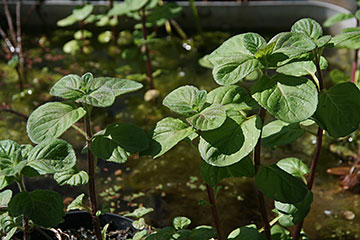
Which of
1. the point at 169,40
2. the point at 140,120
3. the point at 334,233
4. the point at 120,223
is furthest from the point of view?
the point at 169,40

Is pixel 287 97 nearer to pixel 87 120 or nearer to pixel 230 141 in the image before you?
pixel 230 141

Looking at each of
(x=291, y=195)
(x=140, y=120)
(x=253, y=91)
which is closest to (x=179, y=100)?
(x=253, y=91)

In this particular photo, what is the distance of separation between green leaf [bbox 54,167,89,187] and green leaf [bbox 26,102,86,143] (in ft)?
0.45

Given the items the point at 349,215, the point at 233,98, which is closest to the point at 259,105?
the point at 233,98

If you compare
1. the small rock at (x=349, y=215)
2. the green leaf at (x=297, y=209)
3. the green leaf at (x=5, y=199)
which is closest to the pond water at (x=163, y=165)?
the small rock at (x=349, y=215)

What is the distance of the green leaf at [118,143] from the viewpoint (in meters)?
1.08

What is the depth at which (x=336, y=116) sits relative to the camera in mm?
1065

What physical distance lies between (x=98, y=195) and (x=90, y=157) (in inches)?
29.9

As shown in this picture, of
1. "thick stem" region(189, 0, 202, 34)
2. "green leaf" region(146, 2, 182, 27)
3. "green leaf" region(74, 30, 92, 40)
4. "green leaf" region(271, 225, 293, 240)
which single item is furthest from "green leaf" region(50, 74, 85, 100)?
"green leaf" region(74, 30, 92, 40)

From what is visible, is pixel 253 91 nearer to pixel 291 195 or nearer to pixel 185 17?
pixel 291 195

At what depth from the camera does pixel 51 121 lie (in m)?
1.07

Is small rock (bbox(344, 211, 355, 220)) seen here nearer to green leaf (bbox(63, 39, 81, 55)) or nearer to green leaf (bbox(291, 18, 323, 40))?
green leaf (bbox(291, 18, 323, 40))

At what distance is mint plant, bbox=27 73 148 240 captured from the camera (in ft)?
3.47

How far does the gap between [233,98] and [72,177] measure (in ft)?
1.36
